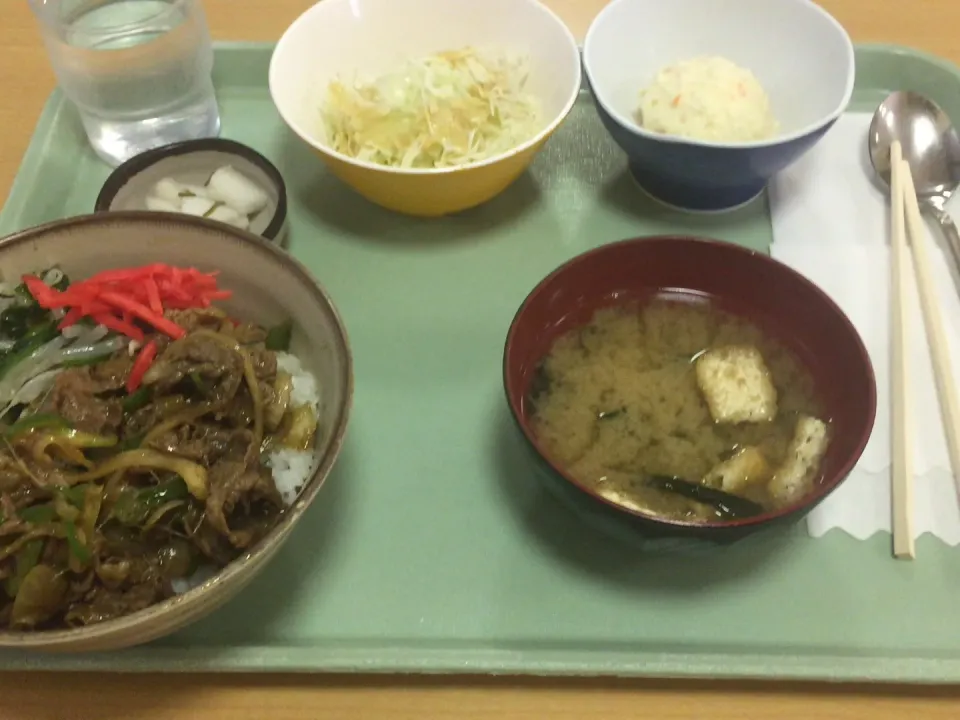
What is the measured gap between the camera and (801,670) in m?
0.92

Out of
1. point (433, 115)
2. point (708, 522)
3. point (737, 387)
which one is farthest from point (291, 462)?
point (433, 115)

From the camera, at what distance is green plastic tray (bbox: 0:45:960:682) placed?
93cm

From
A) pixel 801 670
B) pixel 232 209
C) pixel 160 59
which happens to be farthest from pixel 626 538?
pixel 160 59

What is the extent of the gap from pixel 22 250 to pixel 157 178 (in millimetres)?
373

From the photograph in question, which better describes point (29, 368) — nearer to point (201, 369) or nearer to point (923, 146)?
point (201, 369)

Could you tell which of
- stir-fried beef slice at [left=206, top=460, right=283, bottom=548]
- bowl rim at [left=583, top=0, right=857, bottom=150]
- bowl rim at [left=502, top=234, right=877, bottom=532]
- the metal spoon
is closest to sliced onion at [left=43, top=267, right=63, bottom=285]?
→ stir-fried beef slice at [left=206, top=460, right=283, bottom=548]

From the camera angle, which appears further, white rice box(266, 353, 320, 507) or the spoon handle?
the spoon handle

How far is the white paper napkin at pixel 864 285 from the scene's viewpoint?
108 cm

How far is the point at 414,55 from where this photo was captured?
5.16 ft

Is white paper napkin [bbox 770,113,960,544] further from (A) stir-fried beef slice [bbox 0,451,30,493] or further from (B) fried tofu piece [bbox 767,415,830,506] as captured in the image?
(A) stir-fried beef slice [bbox 0,451,30,493]

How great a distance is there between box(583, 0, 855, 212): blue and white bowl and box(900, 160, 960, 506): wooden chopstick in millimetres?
209

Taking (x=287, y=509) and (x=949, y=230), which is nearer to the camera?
(x=287, y=509)

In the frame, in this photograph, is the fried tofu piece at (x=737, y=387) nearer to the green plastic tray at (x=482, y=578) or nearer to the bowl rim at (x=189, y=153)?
the green plastic tray at (x=482, y=578)

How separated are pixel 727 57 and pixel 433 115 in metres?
0.59
